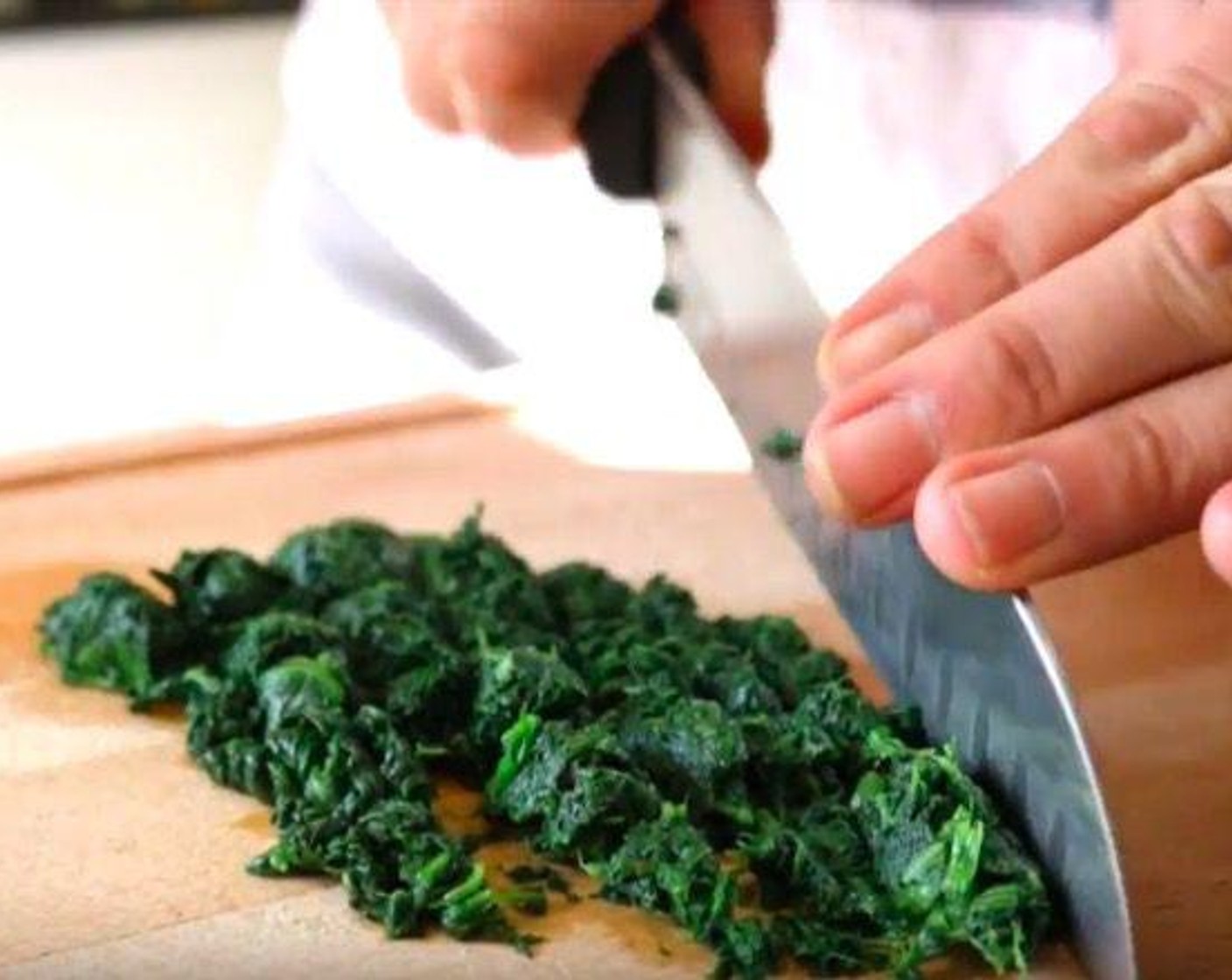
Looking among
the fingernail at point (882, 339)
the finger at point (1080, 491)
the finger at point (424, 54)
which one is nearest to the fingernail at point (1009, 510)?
the finger at point (1080, 491)

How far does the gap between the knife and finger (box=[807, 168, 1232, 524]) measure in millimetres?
80

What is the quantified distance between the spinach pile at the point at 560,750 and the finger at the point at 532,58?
328 millimetres

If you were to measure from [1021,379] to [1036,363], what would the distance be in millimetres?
11

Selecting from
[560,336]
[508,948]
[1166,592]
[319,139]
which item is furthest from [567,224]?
[508,948]

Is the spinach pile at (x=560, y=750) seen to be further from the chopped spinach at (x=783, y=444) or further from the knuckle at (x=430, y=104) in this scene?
the knuckle at (x=430, y=104)

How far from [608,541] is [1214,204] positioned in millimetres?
547

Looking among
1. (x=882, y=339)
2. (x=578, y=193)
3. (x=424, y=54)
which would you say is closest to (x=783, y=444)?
(x=882, y=339)

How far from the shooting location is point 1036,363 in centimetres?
105

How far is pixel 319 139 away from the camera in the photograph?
6.76ft

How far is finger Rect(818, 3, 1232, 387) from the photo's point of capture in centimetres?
112

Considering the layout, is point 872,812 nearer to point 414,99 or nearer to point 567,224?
point 414,99

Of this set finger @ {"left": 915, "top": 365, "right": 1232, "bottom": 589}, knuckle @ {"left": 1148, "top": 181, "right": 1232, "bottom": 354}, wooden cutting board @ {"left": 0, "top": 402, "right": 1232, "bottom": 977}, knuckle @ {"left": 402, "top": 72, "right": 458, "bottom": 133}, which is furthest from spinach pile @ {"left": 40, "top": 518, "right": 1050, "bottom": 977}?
knuckle @ {"left": 402, "top": 72, "right": 458, "bottom": 133}

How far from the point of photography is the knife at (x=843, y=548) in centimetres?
103

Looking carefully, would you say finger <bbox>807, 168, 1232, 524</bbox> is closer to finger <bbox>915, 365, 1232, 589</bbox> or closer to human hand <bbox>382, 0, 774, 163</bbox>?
finger <bbox>915, 365, 1232, 589</bbox>
